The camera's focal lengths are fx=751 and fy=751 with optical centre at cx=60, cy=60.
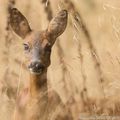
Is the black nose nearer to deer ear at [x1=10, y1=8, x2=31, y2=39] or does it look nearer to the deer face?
the deer face

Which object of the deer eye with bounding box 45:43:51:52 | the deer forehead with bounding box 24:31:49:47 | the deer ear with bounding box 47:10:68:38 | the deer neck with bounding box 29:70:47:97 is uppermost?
the deer ear with bounding box 47:10:68:38

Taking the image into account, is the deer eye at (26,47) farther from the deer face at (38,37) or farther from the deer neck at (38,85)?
the deer neck at (38,85)

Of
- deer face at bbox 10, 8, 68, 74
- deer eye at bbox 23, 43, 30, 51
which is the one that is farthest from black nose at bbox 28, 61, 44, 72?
deer eye at bbox 23, 43, 30, 51

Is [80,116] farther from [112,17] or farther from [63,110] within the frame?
[112,17]

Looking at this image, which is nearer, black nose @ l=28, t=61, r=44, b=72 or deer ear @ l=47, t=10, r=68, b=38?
black nose @ l=28, t=61, r=44, b=72

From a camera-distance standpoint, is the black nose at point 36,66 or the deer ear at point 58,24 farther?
the deer ear at point 58,24

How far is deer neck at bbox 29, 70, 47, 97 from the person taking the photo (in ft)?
10.6

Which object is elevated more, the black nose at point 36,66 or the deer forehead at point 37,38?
the deer forehead at point 37,38

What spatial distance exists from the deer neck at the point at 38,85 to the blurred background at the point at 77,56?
0.17ft

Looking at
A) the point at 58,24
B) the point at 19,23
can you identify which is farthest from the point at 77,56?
the point at 19,23

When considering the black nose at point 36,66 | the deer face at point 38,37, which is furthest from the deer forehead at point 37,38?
the black nose at point 36,66

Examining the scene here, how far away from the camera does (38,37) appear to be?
3.23 metres

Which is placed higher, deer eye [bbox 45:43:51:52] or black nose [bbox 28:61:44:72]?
deer eye [bbox 45:43:51:52]

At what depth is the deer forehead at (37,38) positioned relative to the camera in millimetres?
3221
